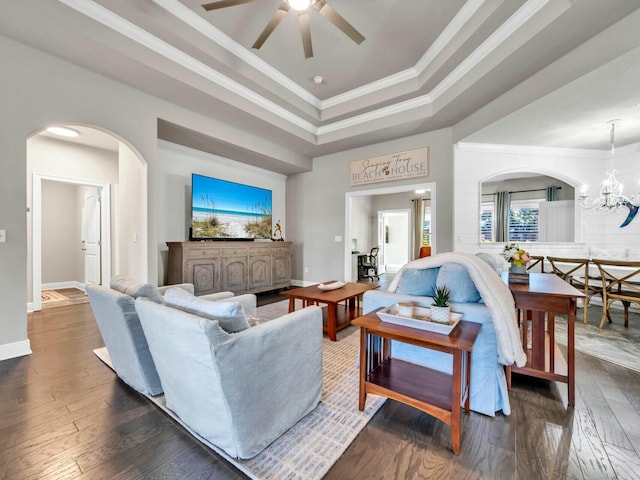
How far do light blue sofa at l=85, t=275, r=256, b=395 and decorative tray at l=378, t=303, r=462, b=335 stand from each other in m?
1.33

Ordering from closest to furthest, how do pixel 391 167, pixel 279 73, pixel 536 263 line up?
pixel 279 73, pixel 536 263, pixel 391 167

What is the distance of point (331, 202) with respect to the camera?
5.91 metres

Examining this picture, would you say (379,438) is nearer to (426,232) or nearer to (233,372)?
(233,372)

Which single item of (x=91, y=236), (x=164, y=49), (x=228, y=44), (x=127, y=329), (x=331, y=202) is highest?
(x=228, y=44)

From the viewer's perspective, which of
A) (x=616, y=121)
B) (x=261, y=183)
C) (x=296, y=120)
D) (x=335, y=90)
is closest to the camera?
(x=616, y=121)

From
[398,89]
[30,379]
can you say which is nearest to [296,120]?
Answer: [398,89]

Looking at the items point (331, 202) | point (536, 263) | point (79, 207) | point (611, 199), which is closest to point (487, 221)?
point (611, 199)

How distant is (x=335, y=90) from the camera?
429 cm

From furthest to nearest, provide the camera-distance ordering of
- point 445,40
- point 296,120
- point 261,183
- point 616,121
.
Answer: point 261,183
point 296,120
point 616,121
point 445,40

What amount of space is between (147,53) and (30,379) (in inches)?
126

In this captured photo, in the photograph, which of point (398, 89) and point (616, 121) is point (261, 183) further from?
point (616, 121)

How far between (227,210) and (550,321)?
189 inches

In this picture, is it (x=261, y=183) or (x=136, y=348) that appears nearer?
(x=136, y=348)

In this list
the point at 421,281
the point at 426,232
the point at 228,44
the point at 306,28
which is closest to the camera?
the point at 421,281
